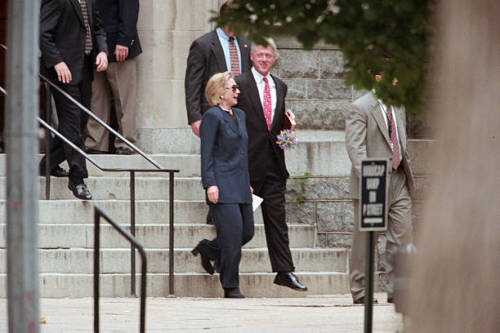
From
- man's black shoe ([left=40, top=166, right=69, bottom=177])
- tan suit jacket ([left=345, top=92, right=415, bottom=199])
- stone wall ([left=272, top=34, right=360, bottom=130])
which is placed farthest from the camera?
stone wall ([left=272, top=34, right=360, bottom=130])

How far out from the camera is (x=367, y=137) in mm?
9727

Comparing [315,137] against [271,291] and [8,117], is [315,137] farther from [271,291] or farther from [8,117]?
[8,117]

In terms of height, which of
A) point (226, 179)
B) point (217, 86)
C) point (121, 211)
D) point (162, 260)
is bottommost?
point (162, 260)

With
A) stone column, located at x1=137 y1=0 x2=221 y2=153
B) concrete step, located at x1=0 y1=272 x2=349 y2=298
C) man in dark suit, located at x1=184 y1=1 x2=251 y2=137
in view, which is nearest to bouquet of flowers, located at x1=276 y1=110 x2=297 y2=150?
man in dark suit, located at x1=184 y1=1 x2=251 y2=137

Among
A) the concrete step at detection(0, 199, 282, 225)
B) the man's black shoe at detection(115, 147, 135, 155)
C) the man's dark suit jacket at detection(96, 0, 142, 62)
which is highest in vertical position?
the man's dark suit jacket at detection(96, 0, 142, 62)

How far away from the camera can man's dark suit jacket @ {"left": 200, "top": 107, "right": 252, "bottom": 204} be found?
371 inches

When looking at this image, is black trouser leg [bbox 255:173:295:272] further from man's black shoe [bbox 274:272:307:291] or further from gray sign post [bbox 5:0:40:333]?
gray sign post [bbox 5:0:40:333]

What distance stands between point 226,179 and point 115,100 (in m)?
3.15

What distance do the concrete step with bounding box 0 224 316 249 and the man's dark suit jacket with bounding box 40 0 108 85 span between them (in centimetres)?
149

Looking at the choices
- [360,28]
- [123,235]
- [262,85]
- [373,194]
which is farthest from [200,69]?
[360,28]

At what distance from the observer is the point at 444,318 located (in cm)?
538

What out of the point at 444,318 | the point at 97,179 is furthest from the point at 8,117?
the point at 97,179

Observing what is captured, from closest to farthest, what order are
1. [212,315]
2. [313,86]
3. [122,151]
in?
[212,315], [122,151], [313,86]

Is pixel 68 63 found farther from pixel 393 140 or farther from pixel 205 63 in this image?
pixel 393 140
